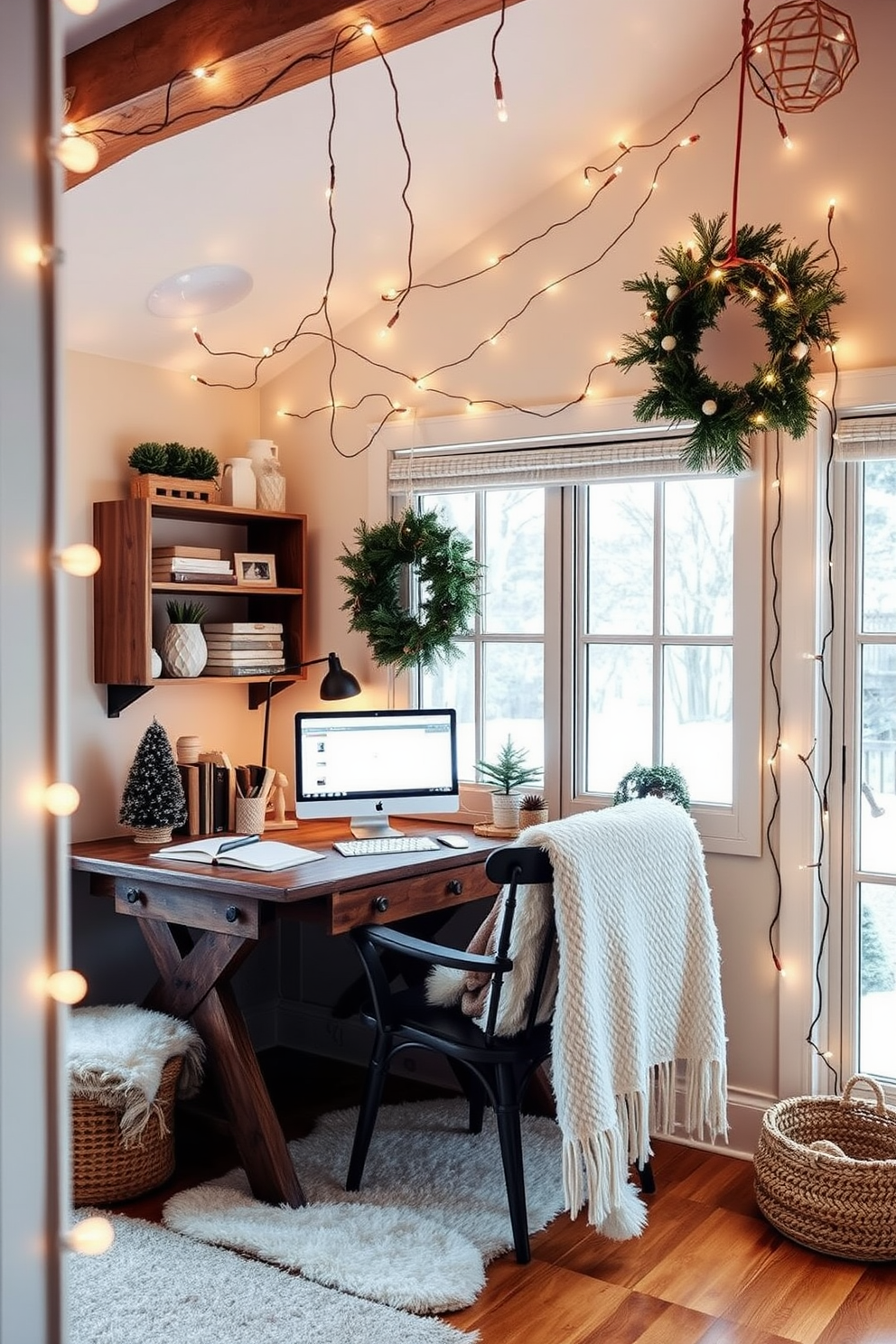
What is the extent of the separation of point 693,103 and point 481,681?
1713 mm

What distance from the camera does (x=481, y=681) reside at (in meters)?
3.79

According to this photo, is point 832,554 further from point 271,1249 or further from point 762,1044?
point 271,1249

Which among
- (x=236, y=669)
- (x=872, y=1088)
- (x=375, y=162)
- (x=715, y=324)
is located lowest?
(x=872, y=1088)

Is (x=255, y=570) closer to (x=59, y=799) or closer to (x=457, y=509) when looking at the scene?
(x=457, y=509)

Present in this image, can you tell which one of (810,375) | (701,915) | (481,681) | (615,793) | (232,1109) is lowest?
(232,1109)

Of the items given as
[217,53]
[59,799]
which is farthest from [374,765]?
[59,799]

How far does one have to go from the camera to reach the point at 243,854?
310 cm

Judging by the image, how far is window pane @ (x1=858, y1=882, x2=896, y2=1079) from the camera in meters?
3.13

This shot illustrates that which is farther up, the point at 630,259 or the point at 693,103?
the point at 693,103

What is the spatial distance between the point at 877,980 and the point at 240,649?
201 cm

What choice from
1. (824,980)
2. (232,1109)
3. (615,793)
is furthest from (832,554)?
(232,1109)

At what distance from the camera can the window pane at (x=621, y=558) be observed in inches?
137

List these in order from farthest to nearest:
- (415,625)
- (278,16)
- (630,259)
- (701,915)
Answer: (415,625), (630,259), (701,915), (278,16)

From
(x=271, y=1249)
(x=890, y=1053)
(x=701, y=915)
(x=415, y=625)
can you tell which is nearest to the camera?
(x=271, y=1249)
